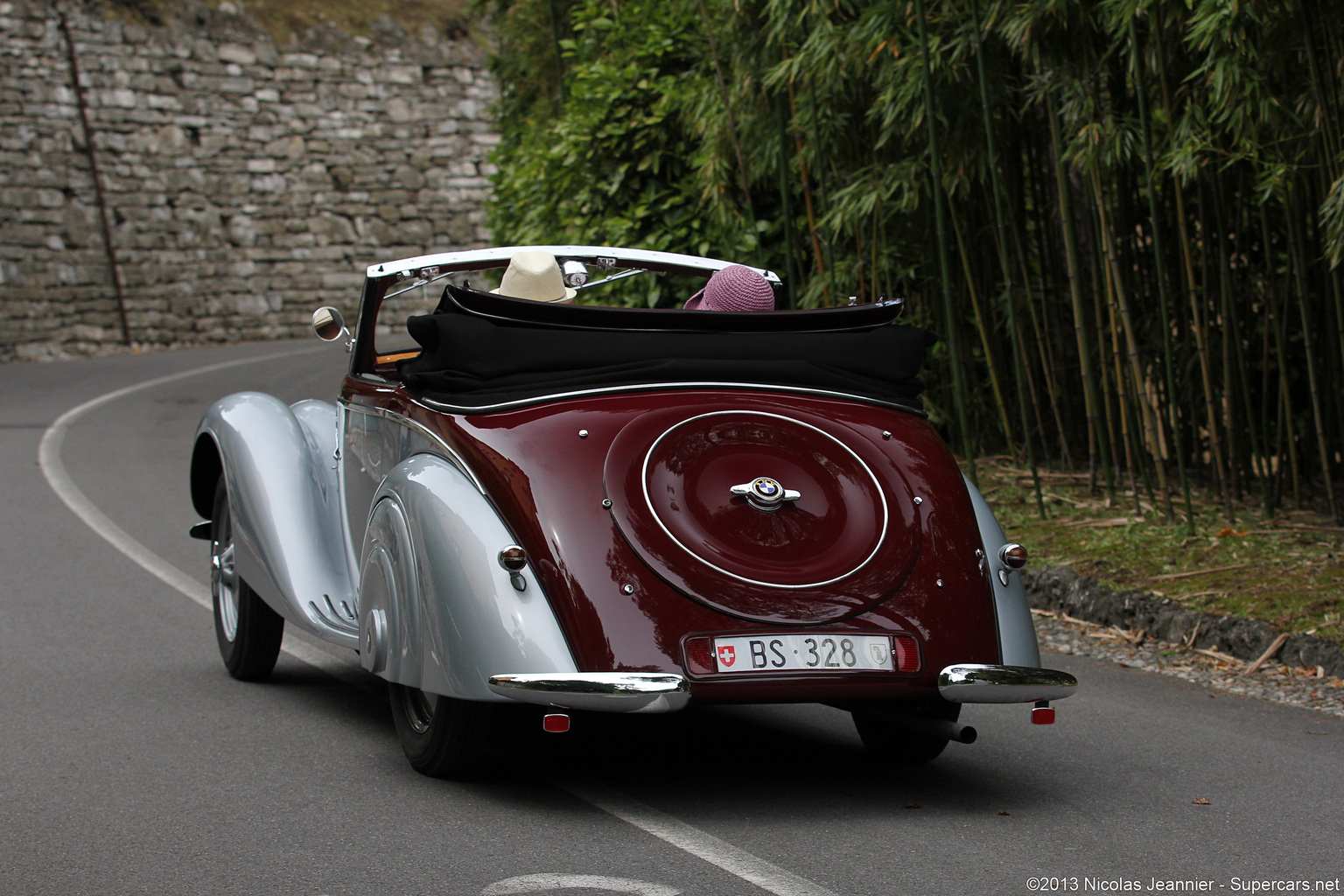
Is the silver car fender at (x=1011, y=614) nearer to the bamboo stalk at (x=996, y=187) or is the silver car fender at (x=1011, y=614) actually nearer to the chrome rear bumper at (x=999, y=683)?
the chrome rear bumper at (x=999, y=683)

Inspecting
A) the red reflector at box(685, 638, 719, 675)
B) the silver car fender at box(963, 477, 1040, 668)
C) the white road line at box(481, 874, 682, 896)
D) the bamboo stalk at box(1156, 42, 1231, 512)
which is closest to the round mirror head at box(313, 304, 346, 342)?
the red reflector at box(685, 638, 719, 675)

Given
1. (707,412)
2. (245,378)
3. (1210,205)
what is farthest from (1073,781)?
(245,378)

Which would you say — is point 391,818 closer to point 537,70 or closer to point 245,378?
point 537,70

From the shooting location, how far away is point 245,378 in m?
18.6

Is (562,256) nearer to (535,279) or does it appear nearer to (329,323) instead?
(535,279)

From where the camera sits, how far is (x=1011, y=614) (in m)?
3.89

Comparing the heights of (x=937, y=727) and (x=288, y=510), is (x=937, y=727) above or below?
below

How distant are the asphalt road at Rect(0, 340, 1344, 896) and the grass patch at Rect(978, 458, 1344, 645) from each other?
31.3 inches

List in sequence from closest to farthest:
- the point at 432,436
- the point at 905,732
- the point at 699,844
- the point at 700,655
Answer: the point at 699,844
the point at 700,655
the point at 432,436
the point at 905,732

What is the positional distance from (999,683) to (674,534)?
901 mm

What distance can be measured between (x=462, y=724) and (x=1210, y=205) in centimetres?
540

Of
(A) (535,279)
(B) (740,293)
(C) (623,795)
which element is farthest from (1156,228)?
(C) (623,795)

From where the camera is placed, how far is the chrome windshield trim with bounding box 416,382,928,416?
3898 millimetres

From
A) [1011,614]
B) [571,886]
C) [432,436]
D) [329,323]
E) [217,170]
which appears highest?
[217,170]
